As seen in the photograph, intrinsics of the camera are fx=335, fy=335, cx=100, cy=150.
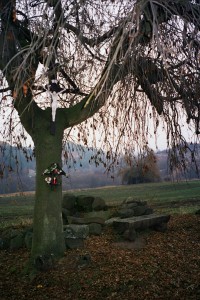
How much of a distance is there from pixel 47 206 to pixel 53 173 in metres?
0.69

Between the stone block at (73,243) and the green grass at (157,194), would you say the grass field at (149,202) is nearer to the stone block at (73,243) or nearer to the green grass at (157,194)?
the green grass at (157,194)

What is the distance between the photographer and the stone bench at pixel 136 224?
310 inches

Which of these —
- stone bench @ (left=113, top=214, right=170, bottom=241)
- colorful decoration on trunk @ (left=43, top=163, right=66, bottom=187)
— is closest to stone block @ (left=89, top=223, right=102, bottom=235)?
stone bench @ (left=113, top=214, right=170, bottom=241)

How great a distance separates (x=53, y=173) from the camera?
6.77 meters

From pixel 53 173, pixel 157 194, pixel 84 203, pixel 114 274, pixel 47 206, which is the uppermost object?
pixel 53 173

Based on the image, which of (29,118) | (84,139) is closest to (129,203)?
(84,139)

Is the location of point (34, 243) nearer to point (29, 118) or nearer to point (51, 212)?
point (51, 212)

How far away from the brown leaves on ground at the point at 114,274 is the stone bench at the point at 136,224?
30 cm

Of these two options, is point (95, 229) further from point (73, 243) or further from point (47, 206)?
point (47, 206)

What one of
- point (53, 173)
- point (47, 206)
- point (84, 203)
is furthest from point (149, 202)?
point (53, 173)

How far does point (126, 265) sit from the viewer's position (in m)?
6.53

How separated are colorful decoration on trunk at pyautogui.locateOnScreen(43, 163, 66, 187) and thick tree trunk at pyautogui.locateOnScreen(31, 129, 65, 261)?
121 millimetres

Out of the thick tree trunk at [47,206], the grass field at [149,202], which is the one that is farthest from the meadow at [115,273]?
the grass field at [149,202]

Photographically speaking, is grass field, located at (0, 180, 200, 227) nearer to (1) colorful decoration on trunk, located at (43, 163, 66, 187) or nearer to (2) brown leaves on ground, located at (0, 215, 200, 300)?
(2) brown leaves on ground, located at (0, 215, 200, 300)
